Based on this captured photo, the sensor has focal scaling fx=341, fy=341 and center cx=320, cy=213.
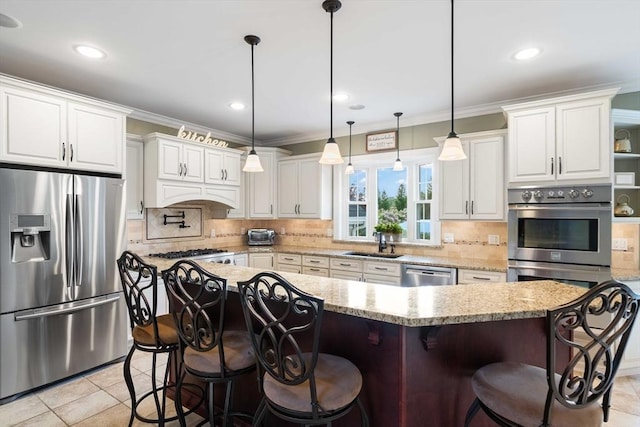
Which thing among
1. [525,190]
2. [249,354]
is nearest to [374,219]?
[525,190]

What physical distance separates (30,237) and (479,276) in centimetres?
408

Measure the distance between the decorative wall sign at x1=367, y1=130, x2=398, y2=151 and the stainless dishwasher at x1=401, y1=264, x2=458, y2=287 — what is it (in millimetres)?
1697

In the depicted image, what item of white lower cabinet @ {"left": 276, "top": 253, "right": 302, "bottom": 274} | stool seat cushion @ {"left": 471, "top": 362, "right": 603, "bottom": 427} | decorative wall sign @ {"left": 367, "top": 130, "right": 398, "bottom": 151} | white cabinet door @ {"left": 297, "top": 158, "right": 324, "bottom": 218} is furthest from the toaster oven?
stool seat cushion @ {"left": 471, "top": 362, "right": 603, "bottom": 427}

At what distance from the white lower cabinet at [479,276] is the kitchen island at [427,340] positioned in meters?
1.58

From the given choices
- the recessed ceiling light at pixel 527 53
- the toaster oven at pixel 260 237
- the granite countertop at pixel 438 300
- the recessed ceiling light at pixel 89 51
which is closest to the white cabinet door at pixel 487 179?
the recessed ceiling light at pixel 527 53

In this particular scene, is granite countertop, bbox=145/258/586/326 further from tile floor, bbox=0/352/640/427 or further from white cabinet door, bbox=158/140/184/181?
white cabinet door, bbox=158/140/184/181

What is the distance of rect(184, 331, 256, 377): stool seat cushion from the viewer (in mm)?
1748

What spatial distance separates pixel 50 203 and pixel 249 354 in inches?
89.3

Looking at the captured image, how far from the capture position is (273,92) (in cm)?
356

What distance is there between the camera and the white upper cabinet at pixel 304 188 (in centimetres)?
505

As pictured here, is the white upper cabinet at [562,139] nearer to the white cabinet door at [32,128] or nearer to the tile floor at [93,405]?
the tile floor at [93,405]

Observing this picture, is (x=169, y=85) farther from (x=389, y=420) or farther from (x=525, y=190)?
(x=525, y=190)

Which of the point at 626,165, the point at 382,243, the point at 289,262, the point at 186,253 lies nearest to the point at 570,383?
the point at 626,165

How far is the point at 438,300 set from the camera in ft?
5.49
